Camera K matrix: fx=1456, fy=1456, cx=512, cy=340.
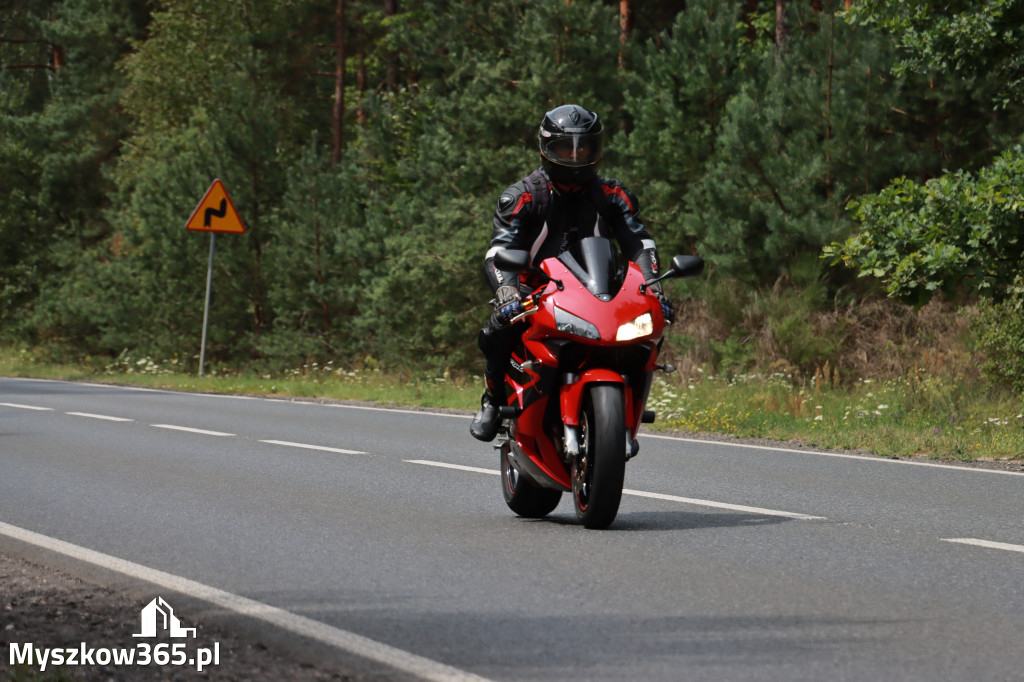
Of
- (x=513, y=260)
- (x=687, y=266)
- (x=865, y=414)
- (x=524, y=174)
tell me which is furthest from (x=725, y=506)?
(x=524, y=174)

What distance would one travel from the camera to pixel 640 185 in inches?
981

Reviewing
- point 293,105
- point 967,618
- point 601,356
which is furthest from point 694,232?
point 293,105

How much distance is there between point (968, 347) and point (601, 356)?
10888mm

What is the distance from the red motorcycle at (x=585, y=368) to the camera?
7.43 metres

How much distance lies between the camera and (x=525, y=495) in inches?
339

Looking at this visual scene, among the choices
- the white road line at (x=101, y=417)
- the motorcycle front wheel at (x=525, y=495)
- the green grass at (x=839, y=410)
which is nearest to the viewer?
the motorcycle front wheel at (x=525, y=495)

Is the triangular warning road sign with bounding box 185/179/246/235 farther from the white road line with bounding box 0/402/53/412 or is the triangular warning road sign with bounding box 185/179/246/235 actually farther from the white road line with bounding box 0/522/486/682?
the white road line with bounding box 0/522/486/682

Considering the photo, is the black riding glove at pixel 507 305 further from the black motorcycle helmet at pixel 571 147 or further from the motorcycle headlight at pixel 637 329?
the black motorcycle helmet at pixel 571 147

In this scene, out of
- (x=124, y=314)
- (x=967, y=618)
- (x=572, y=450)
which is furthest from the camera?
(x=124, y=314)

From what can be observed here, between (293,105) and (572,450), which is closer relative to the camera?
(572,450)

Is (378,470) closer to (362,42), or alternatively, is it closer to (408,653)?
(408,653)

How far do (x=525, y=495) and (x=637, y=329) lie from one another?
5.21 ft

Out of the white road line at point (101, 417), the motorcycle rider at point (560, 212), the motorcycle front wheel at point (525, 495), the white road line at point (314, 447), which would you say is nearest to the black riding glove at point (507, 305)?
the motorcycle rider at point (560, 212)

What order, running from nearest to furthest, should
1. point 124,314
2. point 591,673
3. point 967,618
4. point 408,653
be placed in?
point 591,673
point 408,653
point 967,618
point 124,314
